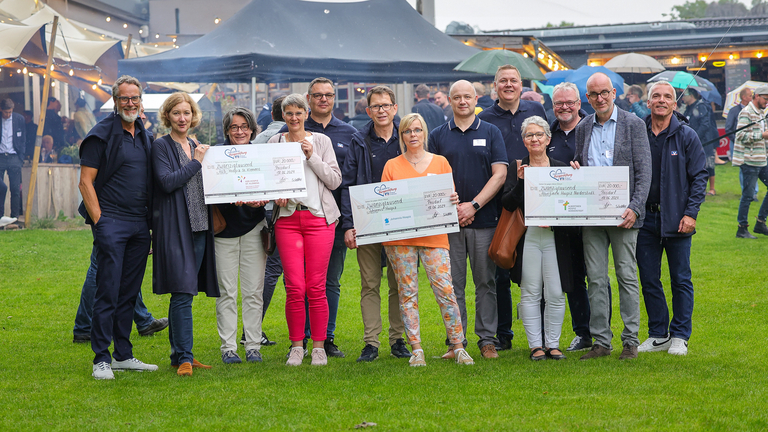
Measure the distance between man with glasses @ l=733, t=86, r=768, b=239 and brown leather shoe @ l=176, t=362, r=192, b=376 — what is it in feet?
31.1

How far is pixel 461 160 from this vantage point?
562 cm

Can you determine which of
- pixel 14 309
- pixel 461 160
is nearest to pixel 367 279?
pixel 461 160

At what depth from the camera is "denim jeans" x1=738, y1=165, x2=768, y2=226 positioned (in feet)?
37.6

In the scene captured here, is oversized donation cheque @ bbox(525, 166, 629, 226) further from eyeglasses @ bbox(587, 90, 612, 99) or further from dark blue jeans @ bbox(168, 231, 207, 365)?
dark blue jeans @ bbox(168, 231, 207, 365)

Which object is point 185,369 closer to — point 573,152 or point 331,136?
point 331,136

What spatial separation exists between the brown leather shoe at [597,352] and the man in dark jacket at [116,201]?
11.1 feet

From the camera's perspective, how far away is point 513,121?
5.96 meters

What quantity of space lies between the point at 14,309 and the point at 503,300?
516cm

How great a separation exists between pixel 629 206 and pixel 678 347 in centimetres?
122

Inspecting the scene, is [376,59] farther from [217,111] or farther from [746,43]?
[746,43]

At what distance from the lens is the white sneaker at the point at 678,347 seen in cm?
556

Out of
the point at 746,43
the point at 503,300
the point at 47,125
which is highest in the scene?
the point at 746,43

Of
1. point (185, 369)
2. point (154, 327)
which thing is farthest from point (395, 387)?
point (154, 327)

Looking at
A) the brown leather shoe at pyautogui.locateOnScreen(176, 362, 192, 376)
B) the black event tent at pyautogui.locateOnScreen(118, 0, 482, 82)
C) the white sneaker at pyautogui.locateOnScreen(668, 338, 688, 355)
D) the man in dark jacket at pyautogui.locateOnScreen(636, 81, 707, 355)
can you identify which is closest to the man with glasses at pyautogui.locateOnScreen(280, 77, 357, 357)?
the brown leather shoe at pyautogui.locateOnScreen(176, 362, 192, 376)
